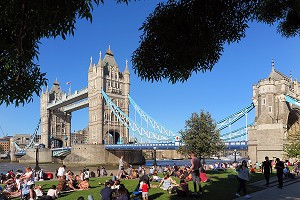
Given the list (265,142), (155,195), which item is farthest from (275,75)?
(155,195)

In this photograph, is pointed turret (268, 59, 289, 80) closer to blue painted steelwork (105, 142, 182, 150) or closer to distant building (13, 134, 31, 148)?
blue painted steelwork (105, 142, 182, 150)

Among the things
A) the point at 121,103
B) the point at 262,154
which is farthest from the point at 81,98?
the point at 262,154

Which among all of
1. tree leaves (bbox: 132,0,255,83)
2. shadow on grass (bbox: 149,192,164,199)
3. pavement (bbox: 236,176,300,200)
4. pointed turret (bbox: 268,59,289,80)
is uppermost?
pointed turret (bbox: 268,59,289,80)

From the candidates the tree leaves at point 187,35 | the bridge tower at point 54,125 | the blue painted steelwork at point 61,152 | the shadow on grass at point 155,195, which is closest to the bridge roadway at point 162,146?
the blue painted steelwork at point 61,152

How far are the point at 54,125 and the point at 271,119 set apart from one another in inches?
3149

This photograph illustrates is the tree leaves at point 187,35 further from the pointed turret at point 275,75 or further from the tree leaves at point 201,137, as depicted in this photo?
the pointed turret at point 275,75

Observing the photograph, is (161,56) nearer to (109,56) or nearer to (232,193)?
(232,193)

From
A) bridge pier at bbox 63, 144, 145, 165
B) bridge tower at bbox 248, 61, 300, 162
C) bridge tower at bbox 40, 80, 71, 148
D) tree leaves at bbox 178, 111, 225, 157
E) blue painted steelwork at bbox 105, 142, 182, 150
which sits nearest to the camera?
tree leaves at bbox 178, 111, 225, 157

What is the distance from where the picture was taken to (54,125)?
359 ft

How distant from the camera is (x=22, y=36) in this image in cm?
367

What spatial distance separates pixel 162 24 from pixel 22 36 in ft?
8.20

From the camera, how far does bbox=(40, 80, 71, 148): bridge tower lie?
10819cm

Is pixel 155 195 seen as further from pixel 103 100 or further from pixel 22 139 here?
pixel 22 139

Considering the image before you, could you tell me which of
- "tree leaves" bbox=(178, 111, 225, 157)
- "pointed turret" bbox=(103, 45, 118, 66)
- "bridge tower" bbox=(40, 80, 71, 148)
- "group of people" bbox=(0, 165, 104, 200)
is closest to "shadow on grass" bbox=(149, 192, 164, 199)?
"group of people" bbox=(0, 165, 104, 200)
